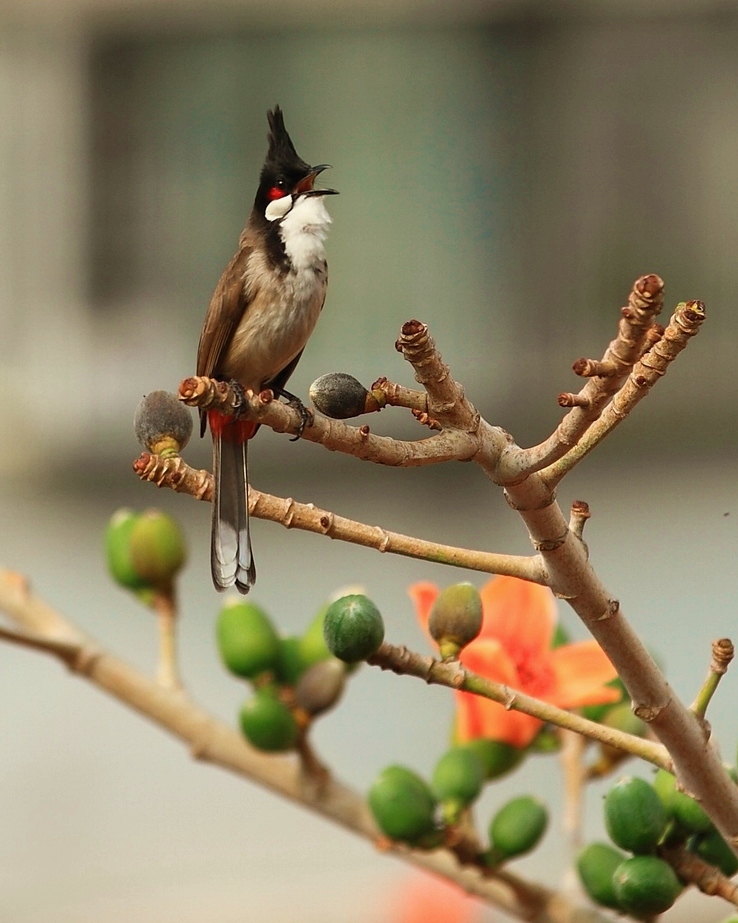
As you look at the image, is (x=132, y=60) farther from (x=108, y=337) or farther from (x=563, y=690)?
(x=563, y=690)

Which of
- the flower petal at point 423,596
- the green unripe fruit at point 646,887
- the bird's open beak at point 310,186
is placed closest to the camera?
the green unripe fruit at point 646,887

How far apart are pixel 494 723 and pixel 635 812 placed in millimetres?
156

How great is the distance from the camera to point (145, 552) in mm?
760

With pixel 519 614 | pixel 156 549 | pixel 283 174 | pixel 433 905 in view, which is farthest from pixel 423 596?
pixel 433 905

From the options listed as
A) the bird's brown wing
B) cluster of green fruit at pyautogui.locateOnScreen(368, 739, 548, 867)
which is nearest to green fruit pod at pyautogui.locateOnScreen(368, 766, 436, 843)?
cluster of green fruit at pyautogui.locateOnScreen(368, 739, 548, 867)

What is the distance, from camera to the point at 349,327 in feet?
10.7

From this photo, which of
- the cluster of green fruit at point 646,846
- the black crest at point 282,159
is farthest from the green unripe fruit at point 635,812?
the black crest at point 282,159

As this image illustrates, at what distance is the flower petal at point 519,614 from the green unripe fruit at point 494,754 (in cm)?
5

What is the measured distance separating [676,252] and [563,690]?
2832 mm

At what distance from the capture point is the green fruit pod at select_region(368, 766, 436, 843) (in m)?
0.64

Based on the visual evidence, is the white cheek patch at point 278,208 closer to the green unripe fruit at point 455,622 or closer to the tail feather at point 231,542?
the tail feather at point 231,542

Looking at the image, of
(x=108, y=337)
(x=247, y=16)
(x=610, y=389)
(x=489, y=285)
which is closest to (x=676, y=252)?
(x=489, y=285)

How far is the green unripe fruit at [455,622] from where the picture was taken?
525 millimetres

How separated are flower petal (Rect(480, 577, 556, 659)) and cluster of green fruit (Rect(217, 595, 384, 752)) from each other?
8 cm
